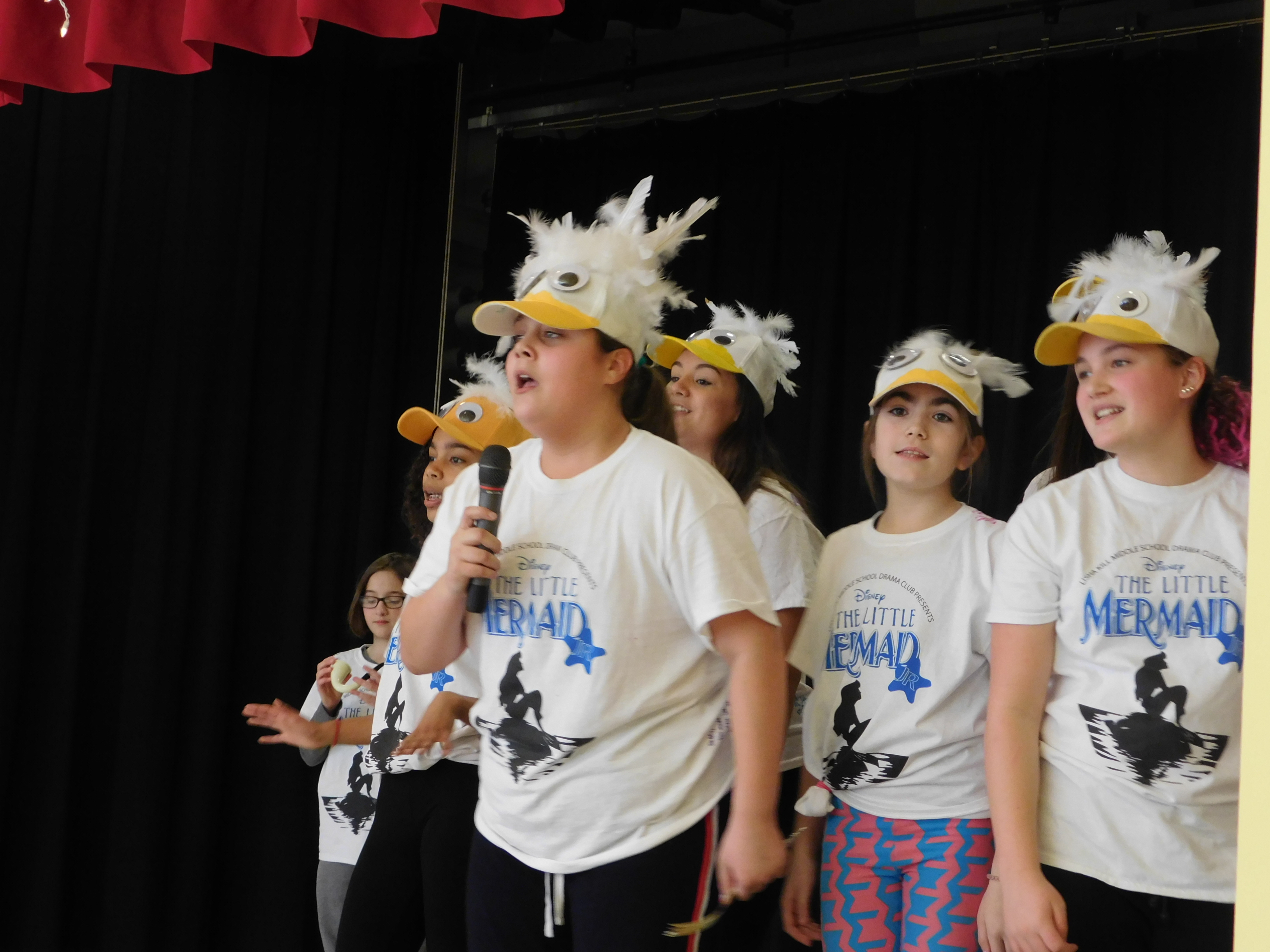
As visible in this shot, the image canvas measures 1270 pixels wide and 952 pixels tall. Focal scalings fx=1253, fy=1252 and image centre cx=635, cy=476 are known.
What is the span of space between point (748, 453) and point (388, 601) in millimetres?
1128

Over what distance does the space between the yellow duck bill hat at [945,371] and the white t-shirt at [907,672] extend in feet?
0.69

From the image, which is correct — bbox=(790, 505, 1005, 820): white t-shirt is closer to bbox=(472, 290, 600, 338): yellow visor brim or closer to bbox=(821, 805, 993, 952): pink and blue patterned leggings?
bbox=(821, 805, 993, 952): pink and blue patterned leggings

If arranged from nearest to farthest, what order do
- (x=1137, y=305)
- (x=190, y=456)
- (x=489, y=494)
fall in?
(x=489, y=494) → (x=1137, y=305) → (x=190, y=456)

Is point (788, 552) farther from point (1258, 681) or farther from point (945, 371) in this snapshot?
A: point (1258, 681)

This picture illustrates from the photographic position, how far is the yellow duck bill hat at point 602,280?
182 centimetres

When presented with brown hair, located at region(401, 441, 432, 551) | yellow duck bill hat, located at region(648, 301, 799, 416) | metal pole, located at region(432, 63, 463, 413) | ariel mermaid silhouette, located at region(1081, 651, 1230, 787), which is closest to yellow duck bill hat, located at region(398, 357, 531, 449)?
brown hair, located at region(401, 441, 432, 551)

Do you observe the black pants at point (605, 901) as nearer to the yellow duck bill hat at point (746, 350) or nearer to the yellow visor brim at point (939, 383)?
the yellow visor brim at point (939, 383)

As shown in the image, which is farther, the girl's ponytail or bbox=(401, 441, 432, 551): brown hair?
bbox=(401, 441, 432, 551): brown hair

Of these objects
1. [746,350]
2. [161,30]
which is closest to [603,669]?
[746,350]

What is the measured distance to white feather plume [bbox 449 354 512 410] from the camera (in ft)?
9.32

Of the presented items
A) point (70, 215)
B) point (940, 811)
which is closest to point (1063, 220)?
point (940, 811)

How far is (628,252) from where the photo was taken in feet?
6.19

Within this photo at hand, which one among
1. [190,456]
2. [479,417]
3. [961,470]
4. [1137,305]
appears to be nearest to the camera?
[1137,305]

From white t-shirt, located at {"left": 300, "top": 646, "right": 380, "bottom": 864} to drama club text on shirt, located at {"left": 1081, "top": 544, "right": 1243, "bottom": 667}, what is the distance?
1722 millimetres
